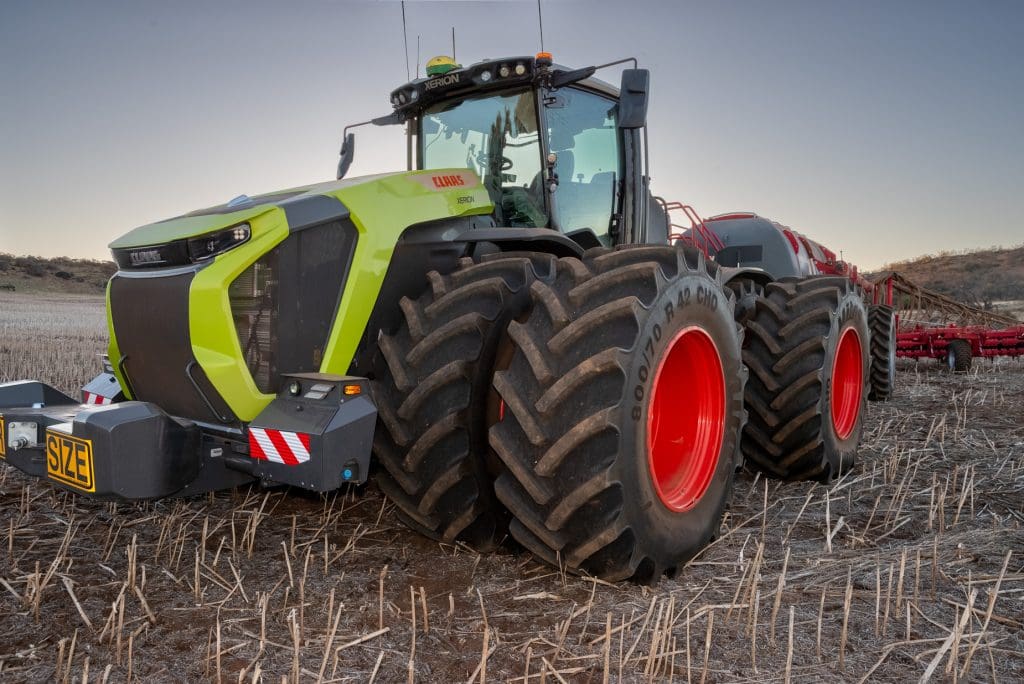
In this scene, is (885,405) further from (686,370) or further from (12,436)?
(12,436)

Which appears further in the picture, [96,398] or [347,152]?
[347,152]

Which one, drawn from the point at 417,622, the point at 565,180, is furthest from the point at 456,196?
the point at 417,622

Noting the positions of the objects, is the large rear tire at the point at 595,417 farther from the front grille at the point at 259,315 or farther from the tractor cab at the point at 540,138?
the tractor cab at the point at 540,138

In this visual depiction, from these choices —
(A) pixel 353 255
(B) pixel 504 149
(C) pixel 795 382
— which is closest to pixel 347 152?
(B) pixel 504 149

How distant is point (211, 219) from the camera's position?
3.31m

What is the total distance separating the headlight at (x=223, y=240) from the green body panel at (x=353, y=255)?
0.08 feet

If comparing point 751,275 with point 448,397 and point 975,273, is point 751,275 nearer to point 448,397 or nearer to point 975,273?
point 448,397

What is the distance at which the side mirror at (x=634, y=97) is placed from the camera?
13.0 ft

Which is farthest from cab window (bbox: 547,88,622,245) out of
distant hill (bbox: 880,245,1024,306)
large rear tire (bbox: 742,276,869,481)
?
distant hill (bbox: 880,245,1024,306)

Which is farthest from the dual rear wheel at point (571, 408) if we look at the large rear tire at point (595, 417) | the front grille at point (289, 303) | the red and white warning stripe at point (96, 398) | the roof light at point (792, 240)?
the roof light at point (792, 240)

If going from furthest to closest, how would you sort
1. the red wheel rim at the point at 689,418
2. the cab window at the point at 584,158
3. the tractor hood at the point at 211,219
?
the cab window at the point at 584,158, the red wheel rim at the point at 689,418, the tractor hood at the point at 211,219

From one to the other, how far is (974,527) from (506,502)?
2.69 metres

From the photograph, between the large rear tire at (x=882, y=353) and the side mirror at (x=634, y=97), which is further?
the large rear tire at (x=882, y=353)

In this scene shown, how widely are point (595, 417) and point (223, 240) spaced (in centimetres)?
164
